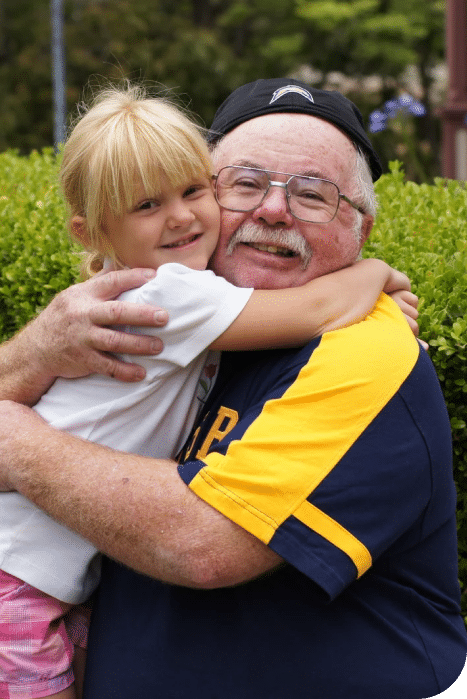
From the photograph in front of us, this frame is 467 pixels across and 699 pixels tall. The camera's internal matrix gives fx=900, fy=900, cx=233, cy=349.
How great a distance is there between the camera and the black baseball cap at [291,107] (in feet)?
8.14

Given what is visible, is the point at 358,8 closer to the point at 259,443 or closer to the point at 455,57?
the point at 455,57

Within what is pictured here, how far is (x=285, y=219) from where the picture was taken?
2379 millimetres

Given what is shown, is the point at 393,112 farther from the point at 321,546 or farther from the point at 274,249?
the point at 321,546

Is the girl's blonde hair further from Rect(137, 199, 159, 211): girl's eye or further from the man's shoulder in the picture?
the man's shoulder

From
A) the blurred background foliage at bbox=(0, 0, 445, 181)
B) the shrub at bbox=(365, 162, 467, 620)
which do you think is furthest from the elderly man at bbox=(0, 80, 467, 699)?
the blurred background foliage at bbox=(0, 0, 445, 181)

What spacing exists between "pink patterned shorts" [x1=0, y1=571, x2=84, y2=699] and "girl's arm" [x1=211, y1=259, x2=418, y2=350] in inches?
31.6

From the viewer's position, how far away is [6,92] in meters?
16.1

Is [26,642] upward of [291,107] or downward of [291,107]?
downward

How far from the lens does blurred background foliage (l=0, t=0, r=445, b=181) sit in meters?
15.2

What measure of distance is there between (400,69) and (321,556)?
14.7m

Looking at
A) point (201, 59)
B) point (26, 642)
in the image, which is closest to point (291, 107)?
point (26, 642)

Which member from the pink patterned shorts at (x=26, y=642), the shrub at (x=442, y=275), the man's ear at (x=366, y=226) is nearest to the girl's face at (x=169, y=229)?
the man's ear at (x=366, y=226)

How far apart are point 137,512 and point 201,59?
14.5m

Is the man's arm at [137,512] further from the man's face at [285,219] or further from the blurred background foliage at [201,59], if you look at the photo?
the blurred background foliage at [201,59]
